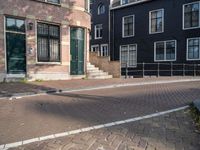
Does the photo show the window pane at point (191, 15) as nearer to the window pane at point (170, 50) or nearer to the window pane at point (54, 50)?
the window pane at point (170, 50)

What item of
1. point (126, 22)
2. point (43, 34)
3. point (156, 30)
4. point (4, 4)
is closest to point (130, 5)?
point (126, 22)

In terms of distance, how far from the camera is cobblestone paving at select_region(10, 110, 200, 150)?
414 centimetres

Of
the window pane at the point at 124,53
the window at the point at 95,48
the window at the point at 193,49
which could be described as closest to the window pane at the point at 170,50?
the window at the point at 193,49

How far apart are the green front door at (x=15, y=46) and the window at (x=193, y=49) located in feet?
52.7

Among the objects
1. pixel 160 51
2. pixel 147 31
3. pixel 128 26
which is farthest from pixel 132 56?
pixel 160 51

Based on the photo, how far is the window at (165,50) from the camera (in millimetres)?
25797

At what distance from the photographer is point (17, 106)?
25.4 ft

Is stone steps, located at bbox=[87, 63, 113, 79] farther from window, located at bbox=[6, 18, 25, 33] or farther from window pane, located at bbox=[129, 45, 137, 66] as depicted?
window pane, located at bbox=[129, 45, 137, 66]

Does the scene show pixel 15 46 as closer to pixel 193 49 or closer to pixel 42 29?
pixel 42 29

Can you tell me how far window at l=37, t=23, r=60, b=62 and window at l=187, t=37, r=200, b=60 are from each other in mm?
13658

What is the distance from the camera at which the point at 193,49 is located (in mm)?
24281

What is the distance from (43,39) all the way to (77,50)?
2804 millimetres

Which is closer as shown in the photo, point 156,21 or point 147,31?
point 156,21

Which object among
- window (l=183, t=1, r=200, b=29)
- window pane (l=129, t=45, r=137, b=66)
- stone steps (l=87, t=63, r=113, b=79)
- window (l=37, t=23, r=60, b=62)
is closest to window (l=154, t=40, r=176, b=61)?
window (l=183, t=1, r=200, b=29)
